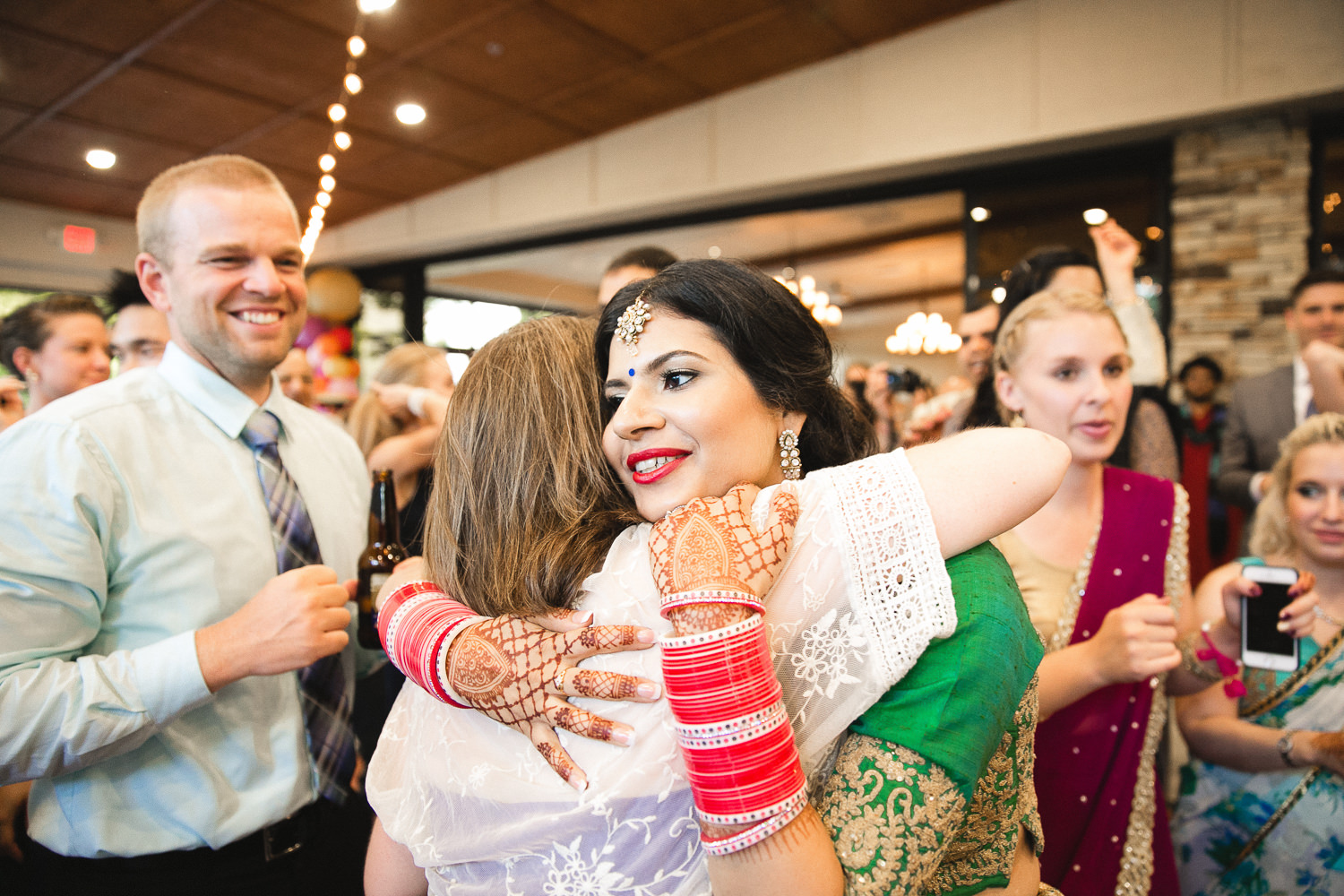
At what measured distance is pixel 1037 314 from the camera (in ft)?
5.62

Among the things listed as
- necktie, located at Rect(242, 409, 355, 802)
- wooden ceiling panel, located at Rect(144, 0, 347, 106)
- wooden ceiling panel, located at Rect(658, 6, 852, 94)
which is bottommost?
necktie, located at Rect(242, 409, 355, 802)

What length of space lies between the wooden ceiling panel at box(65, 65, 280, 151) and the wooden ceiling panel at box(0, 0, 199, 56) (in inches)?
12.9

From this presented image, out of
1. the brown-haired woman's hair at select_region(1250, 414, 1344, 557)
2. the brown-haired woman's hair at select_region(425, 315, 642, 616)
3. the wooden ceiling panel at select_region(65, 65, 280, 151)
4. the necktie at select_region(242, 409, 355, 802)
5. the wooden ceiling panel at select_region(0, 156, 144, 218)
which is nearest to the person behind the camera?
the brown-haired woman's hair at select_region(425, 315, 642, 616)

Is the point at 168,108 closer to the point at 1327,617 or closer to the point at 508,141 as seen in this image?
the point at 508,141

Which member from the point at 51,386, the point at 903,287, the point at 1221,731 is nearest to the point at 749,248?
the point at 903,287

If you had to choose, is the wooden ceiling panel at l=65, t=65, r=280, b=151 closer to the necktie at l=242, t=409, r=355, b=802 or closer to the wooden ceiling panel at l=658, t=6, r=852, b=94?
the wooden ceiling panel at l=658, t=6, r=852, b=94

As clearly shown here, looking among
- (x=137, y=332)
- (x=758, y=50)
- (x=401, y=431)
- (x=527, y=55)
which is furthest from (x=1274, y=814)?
(x=527, y=55)

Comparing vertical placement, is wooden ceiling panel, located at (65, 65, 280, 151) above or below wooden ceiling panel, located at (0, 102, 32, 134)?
above

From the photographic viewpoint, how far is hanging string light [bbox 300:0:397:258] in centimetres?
400

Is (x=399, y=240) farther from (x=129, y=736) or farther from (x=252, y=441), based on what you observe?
(x=129, y=736)

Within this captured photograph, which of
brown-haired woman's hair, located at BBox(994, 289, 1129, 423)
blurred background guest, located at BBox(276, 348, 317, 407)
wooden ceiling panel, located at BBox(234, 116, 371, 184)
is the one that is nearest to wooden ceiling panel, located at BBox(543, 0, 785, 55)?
wooden ceiling panel, located at BBox(234, 116, 371, 184)

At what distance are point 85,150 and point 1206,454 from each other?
655cm

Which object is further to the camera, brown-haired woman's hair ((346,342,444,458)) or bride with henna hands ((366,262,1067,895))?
brown-haired woman's hair ((346,342,444,458))

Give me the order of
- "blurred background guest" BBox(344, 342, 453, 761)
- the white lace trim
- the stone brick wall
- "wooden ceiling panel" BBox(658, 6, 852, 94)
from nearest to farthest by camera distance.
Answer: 1. the white lace trim
2. "blurred background guest" BBox(344, 342, 453, 761)
3. the stone brick wall
4. "wooden ceiling panel" BBox(658, 6, 852, 94)
